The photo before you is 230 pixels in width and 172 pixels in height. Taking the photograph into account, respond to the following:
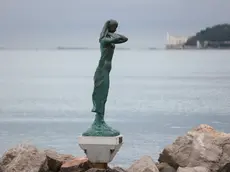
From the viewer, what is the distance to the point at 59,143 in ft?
64.3

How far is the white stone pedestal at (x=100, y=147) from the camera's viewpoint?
13469 mm

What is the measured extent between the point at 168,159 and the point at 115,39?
2.63 meters

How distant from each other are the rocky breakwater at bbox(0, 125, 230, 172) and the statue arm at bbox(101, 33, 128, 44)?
5.66 ft

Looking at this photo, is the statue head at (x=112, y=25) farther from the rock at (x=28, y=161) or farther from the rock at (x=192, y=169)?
the rock at (x=192, y=169)

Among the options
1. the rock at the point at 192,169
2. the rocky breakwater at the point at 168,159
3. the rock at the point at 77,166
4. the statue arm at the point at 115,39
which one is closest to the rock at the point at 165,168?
the rocky breakwater at the point at 168,159

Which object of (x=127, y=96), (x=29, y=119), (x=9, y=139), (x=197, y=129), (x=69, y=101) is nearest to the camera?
(x=197, y=129)

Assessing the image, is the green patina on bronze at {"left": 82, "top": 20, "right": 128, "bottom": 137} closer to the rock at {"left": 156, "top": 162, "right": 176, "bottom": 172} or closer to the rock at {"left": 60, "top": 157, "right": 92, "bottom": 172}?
the rock at {"left": 60, "top": 157, "right": 92, "bottom": 172}

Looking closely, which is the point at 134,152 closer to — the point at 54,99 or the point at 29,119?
the point at 29,119

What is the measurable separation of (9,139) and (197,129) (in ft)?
20.6

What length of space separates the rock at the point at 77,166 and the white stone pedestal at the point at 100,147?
0.30 m

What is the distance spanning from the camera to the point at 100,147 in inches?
531

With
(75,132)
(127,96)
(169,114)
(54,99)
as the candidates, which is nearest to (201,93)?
(127,96)

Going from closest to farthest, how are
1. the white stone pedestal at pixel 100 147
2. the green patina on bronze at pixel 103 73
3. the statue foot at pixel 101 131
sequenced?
the white stone pedestal at pixel 100 147, the statue foot at pixel 101 131, the green patina on bronze at pixel 103 73

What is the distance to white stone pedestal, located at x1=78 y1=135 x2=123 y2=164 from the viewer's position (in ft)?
44.2
